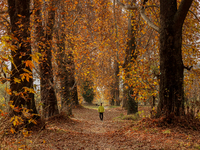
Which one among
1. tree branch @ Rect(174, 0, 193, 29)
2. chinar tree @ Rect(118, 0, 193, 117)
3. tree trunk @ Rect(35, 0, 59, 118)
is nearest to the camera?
tree branch @ Rect(174, 0, 193, 29)

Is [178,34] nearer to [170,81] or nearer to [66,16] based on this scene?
[170,81]

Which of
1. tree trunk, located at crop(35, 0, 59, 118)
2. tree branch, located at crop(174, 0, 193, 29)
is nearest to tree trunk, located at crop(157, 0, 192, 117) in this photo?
tree branch, located at crop(174, 0, 193, 29)

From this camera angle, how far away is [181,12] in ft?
22.0

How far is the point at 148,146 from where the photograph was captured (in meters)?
5.30

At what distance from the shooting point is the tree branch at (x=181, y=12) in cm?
649

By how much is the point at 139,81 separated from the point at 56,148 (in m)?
5.51

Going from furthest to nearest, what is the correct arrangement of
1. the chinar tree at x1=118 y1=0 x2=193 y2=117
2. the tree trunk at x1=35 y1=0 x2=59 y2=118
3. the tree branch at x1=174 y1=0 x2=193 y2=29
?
the tree trunk at x1=35 y1=0 x2=59 y2=118, the chinar tree at x1=118 y1=0 x2=193 y2=117, the tree branch at x1=174 y1=0 x2=193 y2=29

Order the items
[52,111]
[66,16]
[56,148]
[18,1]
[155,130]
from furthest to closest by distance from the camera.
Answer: [66,16], [52,111], [18,1], [155,130], [56,148]

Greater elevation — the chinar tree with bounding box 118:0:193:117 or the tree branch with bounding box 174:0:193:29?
the tree branch with bounding box 174:0:193:29

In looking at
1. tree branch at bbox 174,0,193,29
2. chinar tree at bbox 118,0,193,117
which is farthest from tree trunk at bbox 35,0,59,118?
tree branch at bbox 174,0,193,29

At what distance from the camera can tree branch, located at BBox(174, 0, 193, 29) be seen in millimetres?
6495

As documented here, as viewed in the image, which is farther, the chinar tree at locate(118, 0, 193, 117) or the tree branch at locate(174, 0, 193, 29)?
the chinar tree at locate(118, 0, 193, 117)

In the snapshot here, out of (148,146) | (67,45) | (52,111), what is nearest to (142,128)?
(148,146)

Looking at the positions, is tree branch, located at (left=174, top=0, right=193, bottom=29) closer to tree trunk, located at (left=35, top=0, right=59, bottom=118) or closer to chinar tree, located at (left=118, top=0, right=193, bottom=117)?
chinar tree, located at (left=118, top=0, right=193, bottom=117)
